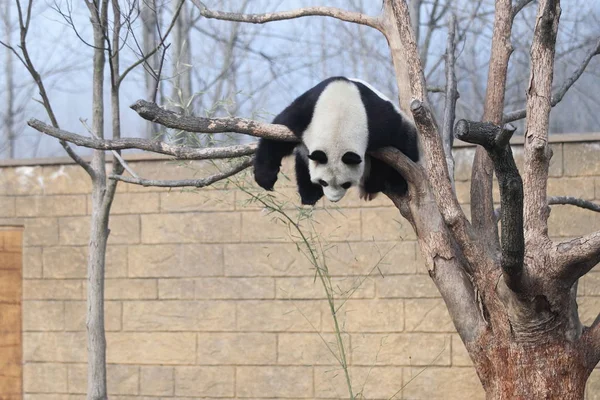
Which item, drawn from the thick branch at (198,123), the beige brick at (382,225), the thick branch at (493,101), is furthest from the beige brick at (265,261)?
the thick branch at (198,123)

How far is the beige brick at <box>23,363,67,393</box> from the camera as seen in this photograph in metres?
5.10

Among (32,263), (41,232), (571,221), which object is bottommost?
(32,263)

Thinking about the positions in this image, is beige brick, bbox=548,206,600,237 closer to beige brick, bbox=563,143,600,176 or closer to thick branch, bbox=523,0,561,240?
beige brick, bbox=563,143,600,176

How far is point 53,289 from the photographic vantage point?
511 cm

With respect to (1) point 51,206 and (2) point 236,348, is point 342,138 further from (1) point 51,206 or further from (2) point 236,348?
(1) point 51,206

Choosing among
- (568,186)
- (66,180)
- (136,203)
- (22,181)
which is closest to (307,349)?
(136,203)

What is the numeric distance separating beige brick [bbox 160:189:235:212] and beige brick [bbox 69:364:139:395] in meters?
1.00

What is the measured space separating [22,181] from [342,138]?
3.16 metres

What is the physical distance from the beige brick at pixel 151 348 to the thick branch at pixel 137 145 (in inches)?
98.2

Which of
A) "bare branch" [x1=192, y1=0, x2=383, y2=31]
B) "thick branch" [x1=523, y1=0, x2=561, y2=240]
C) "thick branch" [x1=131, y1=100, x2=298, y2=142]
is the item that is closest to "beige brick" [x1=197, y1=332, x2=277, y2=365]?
"bare branch" [x1=192, y1=0, x2=383, y2=31]

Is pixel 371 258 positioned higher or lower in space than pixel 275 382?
higher

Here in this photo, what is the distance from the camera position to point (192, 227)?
4961 millimetres

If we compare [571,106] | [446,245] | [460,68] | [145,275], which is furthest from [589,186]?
[145,275]

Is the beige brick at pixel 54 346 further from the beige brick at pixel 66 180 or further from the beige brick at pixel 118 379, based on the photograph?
the beige brick at pixel 66 180
